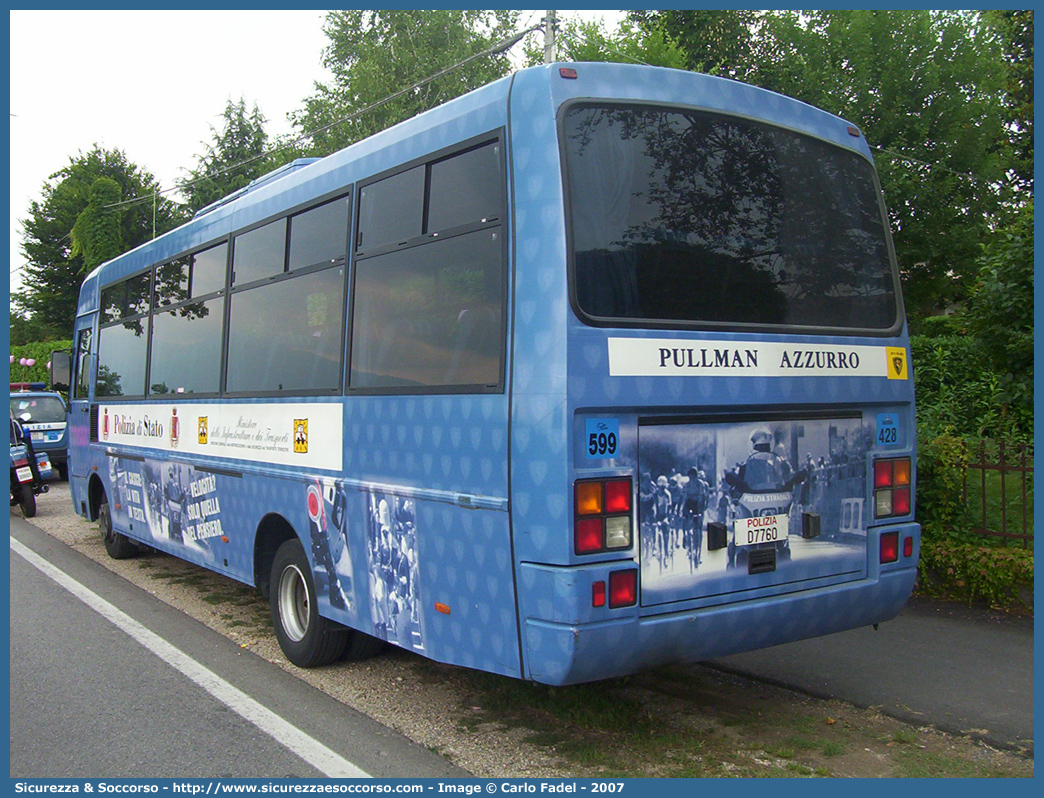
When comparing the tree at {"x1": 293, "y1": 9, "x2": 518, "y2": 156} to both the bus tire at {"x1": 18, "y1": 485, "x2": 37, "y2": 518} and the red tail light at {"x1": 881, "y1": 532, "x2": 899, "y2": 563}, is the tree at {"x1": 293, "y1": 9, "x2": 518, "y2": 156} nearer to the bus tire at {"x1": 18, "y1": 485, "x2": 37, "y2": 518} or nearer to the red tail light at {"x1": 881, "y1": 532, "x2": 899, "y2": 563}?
the bus tire at {"x1": 18, "y1": 485, "x2": 37, "y2": 518}

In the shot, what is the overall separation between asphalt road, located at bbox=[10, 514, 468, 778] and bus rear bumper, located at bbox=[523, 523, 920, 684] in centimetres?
89

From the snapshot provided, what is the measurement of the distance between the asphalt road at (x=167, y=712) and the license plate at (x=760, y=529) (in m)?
1.74

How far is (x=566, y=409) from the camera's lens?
3.91 metres

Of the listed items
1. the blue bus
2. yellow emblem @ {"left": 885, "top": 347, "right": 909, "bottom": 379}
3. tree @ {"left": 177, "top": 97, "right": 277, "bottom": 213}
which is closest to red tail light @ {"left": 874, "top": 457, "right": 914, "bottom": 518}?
the blue bus

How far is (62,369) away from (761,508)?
9459 mm

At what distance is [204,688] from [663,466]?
3.30 metres

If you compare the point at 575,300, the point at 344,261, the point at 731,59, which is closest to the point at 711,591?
the point at 575,300

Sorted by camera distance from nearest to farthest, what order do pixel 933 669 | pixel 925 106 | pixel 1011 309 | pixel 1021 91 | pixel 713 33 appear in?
pixel 933 669
pixel 1011 309
pixel 925 106
pixel 713 33
pixel 1021 91

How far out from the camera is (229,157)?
4175 cm

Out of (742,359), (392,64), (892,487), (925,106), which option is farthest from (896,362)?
(392,64)

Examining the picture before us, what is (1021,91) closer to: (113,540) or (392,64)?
(392,64)

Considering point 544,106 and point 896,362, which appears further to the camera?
point 896,362

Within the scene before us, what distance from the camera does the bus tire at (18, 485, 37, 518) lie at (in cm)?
1368

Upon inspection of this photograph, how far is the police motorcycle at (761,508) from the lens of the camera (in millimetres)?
4476
